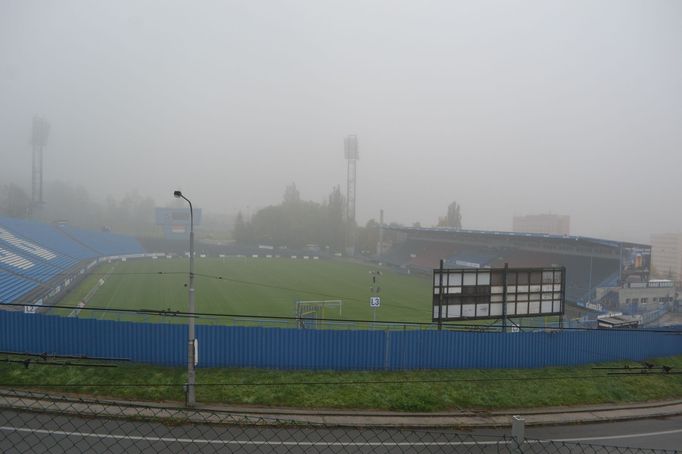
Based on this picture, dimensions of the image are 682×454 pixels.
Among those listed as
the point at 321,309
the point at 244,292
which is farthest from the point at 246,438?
the point at 244,292

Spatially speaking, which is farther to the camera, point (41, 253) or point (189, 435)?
point (41, 253)

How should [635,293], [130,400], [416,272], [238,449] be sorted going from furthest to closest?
1. [416,272]
2. [635,293]
3. [130,400]
4. [238,449]

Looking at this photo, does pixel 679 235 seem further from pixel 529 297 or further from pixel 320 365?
pixel 320 365

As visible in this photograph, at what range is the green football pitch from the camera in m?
34.4

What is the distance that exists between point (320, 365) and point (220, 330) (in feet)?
13.6

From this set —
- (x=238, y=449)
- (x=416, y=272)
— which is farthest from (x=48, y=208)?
(x=238, y=449)

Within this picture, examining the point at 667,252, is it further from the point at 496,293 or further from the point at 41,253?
the point at 41,253

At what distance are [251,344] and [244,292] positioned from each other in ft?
85.3

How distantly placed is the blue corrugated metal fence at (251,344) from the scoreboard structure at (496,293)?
3211mm

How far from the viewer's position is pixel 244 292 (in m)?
43.5

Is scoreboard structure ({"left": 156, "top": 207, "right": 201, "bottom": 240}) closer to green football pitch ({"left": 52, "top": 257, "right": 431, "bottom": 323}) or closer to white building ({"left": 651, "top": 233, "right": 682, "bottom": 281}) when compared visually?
green football pitch ({"left": 52, "top": 257, "right": 431, "bottom": 323})

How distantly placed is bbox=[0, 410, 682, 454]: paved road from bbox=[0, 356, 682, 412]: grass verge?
1825mm

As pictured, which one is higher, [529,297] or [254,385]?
[529,297]

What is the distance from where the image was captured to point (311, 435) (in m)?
13.1
